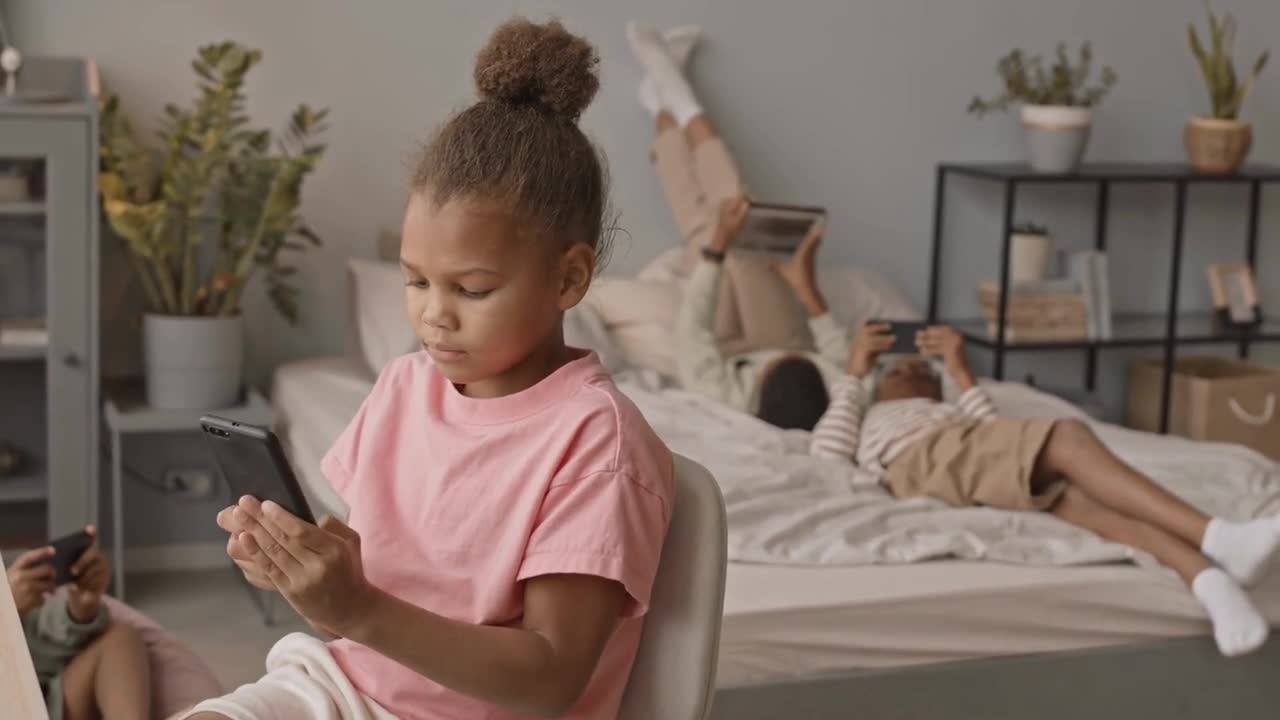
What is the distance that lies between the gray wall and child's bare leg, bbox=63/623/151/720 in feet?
5.37

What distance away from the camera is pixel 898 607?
226 cm

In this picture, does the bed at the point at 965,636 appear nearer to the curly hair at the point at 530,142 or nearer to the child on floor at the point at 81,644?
the child on floor at the point at 81,644

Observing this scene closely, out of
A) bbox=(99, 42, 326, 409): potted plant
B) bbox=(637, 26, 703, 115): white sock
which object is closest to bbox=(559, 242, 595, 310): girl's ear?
bbox=(99, 42, 326, 409): potted plant

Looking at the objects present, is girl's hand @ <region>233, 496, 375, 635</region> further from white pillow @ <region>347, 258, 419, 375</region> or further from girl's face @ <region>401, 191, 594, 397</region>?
white pillow @ <region>347, 258, 419, 375</region>

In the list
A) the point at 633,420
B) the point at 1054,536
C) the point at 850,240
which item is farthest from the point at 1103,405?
the point at 633,420

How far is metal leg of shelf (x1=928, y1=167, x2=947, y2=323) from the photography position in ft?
13.6

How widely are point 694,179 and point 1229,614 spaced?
5.86 ft

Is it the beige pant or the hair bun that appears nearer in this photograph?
the hair bun

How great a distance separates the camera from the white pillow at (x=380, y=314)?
3.34 m

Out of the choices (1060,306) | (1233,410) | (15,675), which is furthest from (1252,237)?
(15,675)

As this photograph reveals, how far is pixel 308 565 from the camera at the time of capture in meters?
1.08

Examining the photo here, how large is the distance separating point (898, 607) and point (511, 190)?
1217mm

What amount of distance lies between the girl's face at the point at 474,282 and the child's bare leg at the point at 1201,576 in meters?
1.45

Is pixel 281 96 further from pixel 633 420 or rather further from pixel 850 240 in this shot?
pixel 633 420
